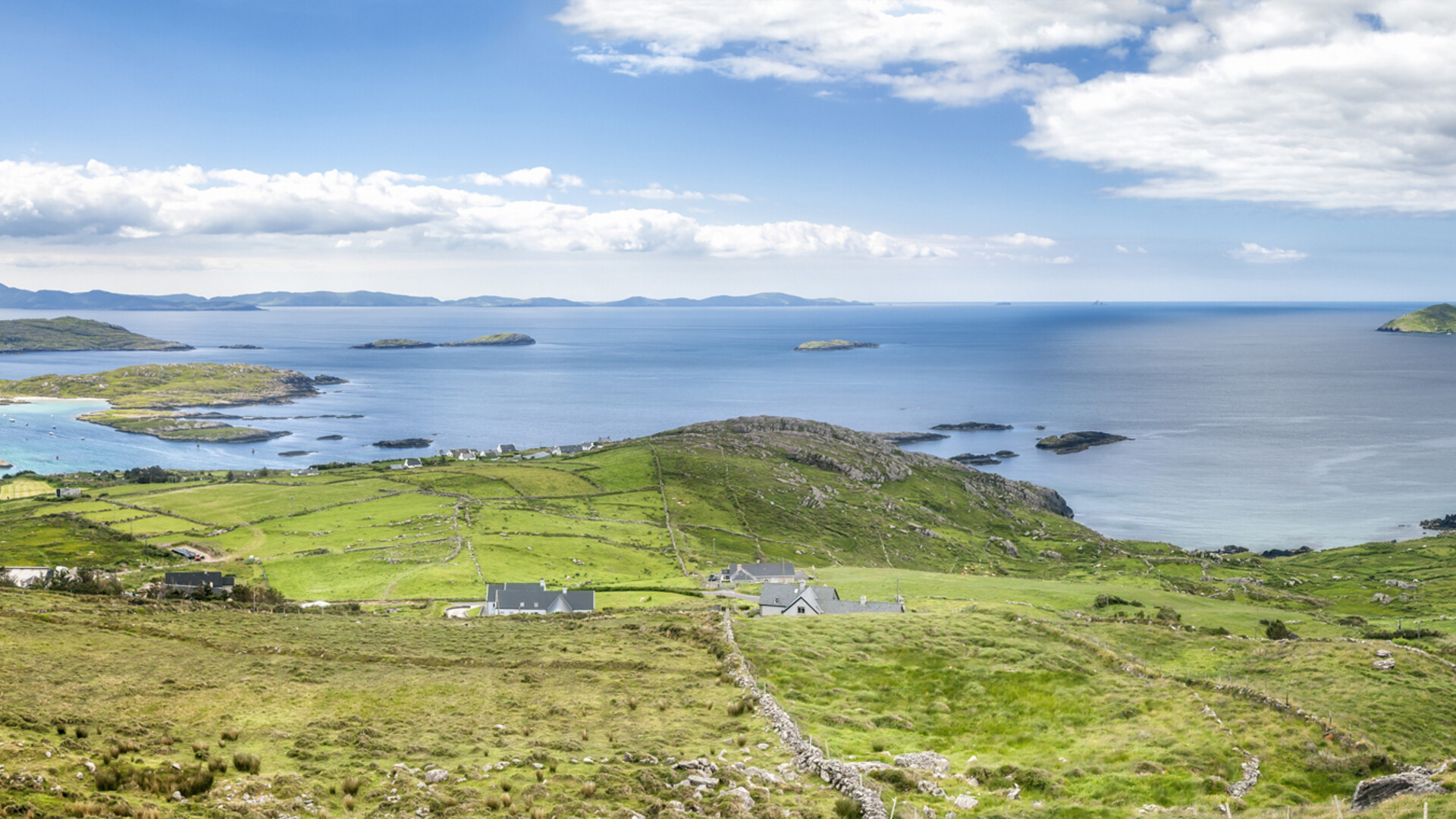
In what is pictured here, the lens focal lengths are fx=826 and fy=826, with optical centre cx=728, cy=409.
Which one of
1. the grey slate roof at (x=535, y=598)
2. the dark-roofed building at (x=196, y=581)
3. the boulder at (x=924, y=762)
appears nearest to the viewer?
the boulder at (x=924, y=762)

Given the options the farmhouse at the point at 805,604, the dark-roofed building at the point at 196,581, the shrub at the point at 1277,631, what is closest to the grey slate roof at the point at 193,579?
the dark-roofed building at the point at 196,581

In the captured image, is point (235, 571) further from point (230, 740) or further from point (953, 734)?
point (953, 734)

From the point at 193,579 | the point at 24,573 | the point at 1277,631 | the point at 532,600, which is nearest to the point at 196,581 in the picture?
the point at 193,579

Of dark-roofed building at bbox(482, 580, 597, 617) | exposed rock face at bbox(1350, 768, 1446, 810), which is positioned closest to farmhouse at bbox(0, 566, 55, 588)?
dark-roofed building at bbox(482, 580, 597, 617)

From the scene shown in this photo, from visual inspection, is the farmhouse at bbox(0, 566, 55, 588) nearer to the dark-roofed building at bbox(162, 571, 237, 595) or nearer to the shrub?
the dark-roofed building at bbox(162, 571, 237, 595)

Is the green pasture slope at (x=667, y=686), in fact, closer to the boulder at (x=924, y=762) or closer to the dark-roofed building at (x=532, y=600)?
the boulder at (x=924, y=762)
